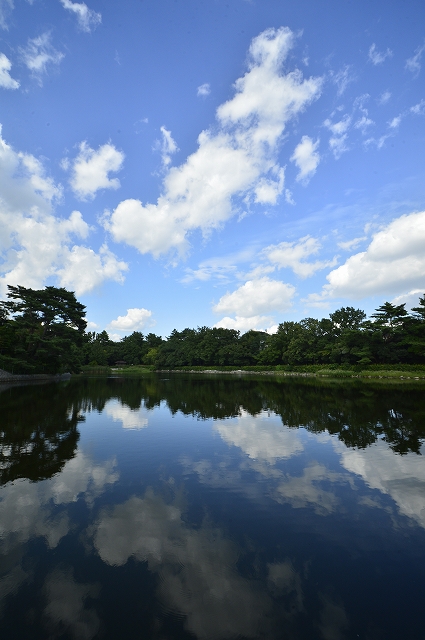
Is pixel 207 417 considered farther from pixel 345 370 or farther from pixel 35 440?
pixel 345 370

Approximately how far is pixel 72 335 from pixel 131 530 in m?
36.6

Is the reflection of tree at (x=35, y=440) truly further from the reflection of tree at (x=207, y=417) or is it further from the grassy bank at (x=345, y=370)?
the grassy bank at (x=345, y=370)

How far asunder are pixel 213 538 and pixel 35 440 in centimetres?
810

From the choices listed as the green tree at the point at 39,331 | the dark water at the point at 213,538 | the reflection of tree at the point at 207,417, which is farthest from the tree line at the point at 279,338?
the dark water at the point at 213,538

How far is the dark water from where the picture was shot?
349 centimetres

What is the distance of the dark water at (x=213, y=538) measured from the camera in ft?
11.5

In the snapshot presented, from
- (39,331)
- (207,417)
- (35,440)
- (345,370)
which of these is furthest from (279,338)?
(35,440)

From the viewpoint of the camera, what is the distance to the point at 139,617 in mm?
3480

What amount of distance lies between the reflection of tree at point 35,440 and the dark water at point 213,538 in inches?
3.1

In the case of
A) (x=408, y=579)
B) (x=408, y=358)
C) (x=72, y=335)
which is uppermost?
(x=72, y=335)

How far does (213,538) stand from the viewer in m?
5.02

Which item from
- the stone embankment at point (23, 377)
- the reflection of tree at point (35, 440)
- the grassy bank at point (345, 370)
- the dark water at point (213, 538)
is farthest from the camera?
the grassy bank at point (345, 370)

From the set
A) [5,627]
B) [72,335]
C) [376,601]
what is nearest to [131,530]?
[5,627]

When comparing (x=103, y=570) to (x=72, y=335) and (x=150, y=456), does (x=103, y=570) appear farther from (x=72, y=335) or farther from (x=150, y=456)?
(x=72, y=335)
